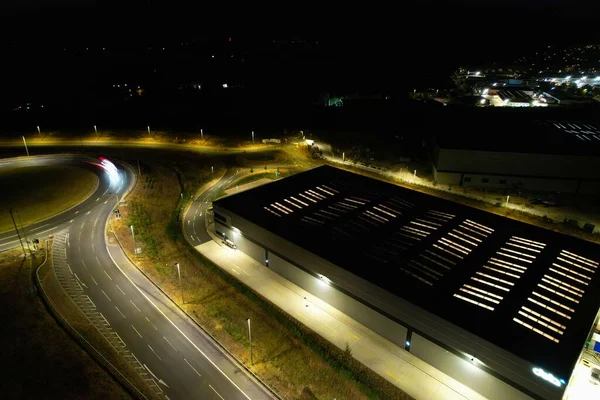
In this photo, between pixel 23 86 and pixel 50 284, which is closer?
pixel 50 284

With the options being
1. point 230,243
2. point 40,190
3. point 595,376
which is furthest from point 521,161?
point 40,190

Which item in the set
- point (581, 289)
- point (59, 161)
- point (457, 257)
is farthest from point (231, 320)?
point (59, 161)

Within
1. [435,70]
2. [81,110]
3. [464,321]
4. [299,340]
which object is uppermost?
[435,70]

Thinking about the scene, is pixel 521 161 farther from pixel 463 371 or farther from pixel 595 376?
pixel 463 371

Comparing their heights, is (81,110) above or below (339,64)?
below

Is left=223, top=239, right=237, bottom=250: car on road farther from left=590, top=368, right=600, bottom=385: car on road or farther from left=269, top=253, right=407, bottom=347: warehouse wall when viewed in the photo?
left=590, top=368, right=600, bottom=385: car on road

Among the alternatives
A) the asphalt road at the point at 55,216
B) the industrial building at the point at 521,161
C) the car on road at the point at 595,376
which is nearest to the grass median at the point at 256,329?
the asphalt road at the point at 55,216

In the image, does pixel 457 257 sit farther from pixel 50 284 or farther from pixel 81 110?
pixel 81 110
